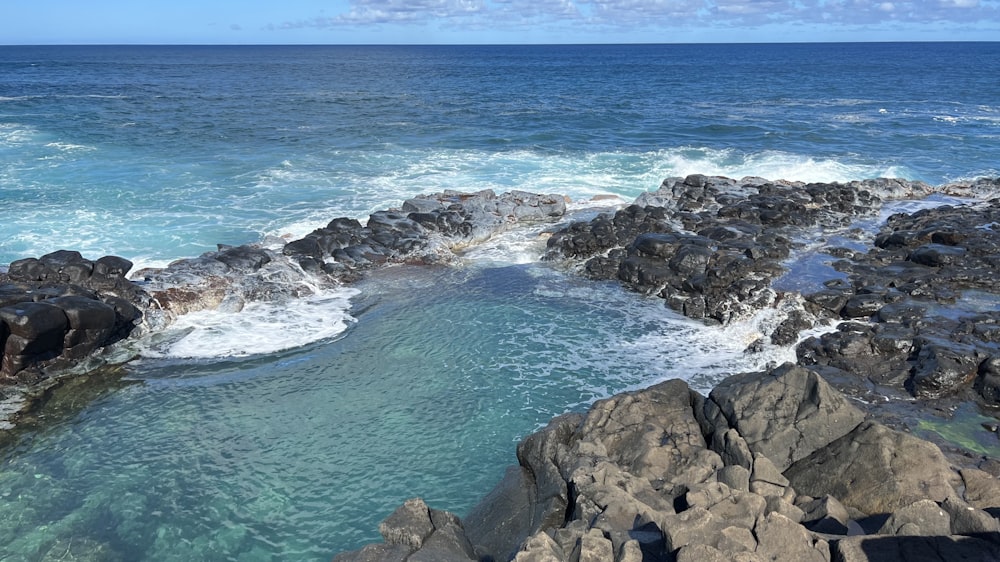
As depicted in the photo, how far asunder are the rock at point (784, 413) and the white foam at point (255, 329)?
40.1ft

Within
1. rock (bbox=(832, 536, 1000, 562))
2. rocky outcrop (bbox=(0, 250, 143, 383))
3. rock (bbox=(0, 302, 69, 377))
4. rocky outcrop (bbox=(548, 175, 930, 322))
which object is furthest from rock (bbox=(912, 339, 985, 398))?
rock (bbox=(0, 302, 69, 377))

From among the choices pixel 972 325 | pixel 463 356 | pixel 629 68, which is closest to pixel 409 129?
pixel 463 356

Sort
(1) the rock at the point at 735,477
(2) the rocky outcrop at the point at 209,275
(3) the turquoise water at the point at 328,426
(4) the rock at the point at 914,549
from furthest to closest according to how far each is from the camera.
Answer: (2) the rocky outcrop at the point at 209,275 < (3) the turquoise water at the point at 328,426 < (1) the rock at the point at 735,477 < (4) the rock at the point at 914,549

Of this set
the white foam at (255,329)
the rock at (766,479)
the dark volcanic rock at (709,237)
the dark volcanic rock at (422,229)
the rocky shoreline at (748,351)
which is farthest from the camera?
the dark volcanic rock at (422,229)

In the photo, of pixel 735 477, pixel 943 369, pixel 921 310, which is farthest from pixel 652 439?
pixel 921 310

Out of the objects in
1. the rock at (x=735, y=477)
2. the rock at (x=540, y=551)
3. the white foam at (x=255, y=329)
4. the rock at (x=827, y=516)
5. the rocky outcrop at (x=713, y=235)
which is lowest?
the white foam at (x=255, y=329)

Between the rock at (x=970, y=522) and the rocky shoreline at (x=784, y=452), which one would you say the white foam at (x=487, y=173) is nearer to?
the rocky shoreline at (x=784, y=452)

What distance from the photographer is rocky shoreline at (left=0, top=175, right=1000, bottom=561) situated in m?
10.4

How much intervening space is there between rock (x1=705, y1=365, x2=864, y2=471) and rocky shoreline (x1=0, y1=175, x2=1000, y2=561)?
0.11 ft

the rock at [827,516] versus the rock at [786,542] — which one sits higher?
the rock at [786,542]

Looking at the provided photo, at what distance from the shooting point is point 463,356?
2000cm

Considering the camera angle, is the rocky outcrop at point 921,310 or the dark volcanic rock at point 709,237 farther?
the dark volcanic rock at point 709,237

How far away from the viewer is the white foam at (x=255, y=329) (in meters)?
20.6

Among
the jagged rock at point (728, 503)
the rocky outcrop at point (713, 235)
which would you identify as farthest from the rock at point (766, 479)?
the rocky outcrop at point (713, 235)
